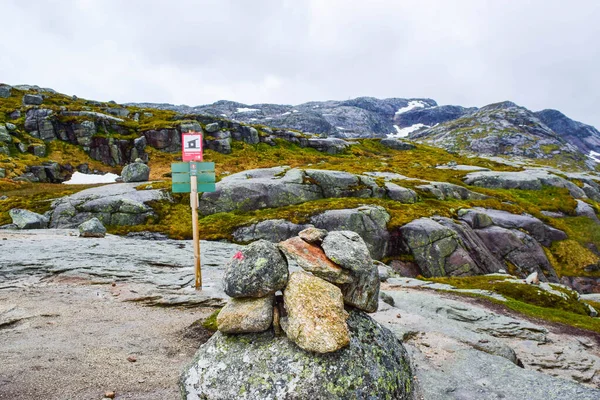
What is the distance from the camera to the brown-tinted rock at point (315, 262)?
9.12 meters

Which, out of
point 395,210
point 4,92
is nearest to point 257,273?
point 395,210

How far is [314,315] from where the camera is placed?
8.16m

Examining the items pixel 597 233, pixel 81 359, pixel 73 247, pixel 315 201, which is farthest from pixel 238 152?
pixel 81 359

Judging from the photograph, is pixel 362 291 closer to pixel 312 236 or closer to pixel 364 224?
pixel 312 236

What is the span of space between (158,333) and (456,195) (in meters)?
61.8

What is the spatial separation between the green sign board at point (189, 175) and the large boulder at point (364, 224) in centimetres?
2500

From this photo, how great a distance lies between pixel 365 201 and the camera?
50.4 m

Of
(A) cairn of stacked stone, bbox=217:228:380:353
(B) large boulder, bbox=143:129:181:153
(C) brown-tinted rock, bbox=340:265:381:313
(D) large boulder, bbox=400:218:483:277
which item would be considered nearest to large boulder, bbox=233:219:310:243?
(D) large boulder, bbox=400:218:483:277

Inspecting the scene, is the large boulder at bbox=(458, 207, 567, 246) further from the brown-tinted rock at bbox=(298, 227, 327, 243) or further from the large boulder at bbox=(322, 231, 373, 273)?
the brown-tinted rock at bbox=(298, 227, 327, 243)

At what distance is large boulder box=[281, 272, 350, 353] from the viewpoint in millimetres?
7852

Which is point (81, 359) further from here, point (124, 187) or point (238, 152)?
point (238, 152)

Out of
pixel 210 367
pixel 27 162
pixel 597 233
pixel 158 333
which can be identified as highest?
pixel 27 162

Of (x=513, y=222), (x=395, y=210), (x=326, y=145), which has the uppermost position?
(x=326, y=145)

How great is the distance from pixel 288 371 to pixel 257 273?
8.36ft
